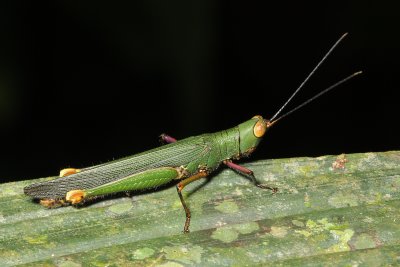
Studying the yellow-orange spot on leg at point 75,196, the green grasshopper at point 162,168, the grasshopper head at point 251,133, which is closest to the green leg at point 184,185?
the green grasshopper at point 162,168

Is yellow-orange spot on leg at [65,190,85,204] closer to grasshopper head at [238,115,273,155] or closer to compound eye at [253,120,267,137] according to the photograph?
grasshopper head at [238,115,273,155]

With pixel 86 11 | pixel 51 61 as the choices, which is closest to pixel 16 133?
pixel 51 61

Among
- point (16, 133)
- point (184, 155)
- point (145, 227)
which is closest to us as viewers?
point (145, 227)

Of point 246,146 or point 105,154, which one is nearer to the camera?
point 246,146

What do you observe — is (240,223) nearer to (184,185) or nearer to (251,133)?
(184,185)

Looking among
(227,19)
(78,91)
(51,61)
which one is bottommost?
(78,91)

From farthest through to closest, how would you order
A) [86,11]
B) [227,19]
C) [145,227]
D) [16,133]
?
[227,19]
[86,11]
[16,133]
[145,227]

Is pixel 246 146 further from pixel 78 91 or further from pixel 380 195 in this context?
pixel 78 91
